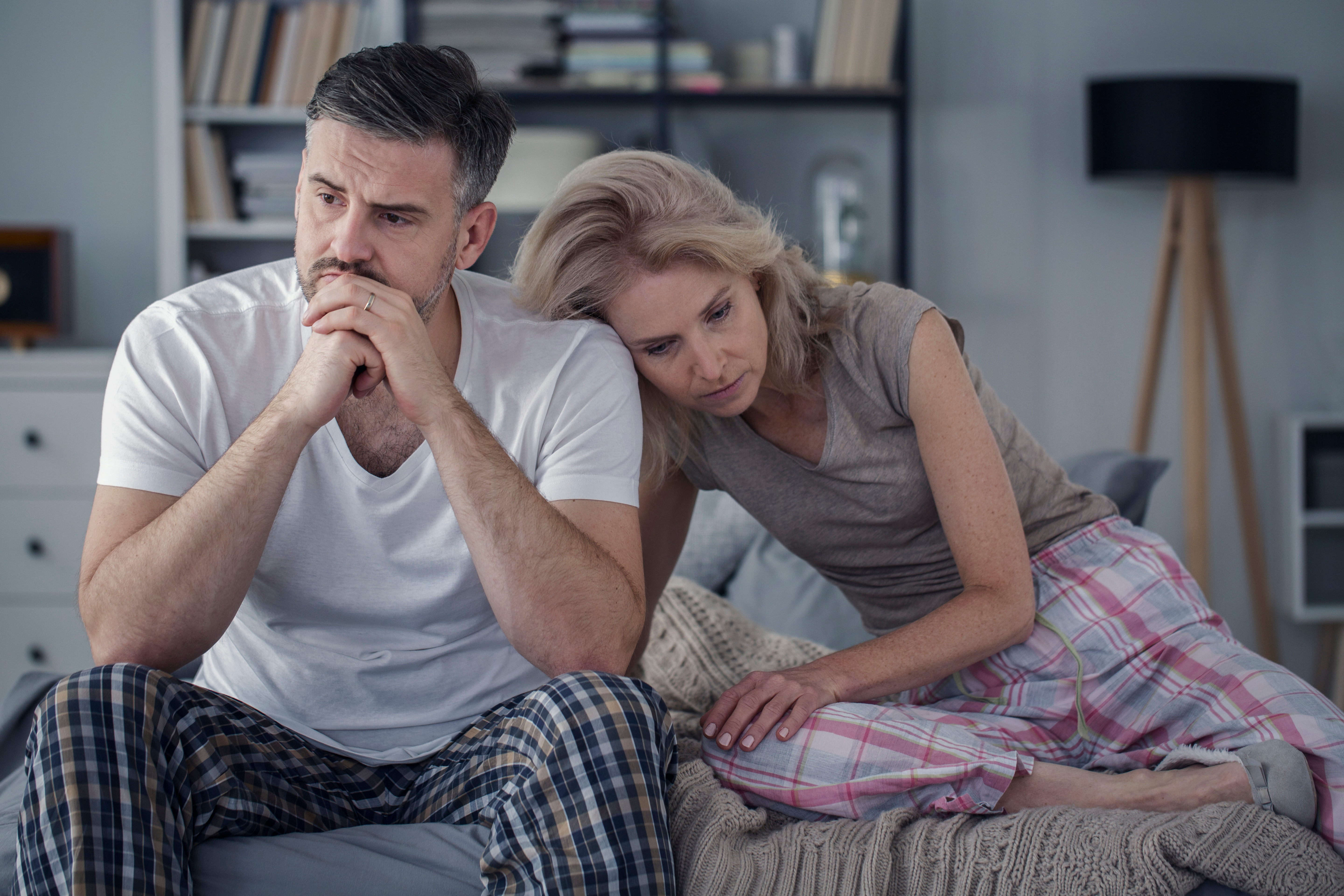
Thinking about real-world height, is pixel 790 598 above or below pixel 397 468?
below

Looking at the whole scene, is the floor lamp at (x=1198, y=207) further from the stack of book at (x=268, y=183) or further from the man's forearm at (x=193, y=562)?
the man's forearm at (x=193, y=562)

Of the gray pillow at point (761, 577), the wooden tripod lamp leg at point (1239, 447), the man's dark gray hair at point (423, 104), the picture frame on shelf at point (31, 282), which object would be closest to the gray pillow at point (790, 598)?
the gray pillow at point (761, 577)

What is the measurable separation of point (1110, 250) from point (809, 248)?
2.97 feet

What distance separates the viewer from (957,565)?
1.32m

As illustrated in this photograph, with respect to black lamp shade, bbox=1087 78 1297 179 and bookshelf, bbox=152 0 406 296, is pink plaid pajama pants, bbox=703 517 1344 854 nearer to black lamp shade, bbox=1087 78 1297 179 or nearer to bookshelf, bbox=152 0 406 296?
black lamp shade, bbox=1087 78 1297 179

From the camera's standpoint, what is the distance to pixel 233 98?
2.79 m

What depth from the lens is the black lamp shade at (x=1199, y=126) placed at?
8.46 feet

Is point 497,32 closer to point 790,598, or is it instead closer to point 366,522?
point 790,598

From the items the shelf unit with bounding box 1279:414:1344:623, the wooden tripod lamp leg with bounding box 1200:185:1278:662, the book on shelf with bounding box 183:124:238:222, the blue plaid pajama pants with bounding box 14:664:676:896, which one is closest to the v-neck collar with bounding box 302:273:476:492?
the blue plaid pajama pants with bounding box 14:664:676:896

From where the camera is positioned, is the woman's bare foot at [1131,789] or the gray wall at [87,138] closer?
the woman's bare foot at [1131,789]

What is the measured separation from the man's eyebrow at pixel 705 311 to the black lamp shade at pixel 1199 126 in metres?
1.82

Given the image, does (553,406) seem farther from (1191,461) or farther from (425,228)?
(1191,461)

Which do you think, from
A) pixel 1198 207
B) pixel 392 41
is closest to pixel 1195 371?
pixel 1198 207

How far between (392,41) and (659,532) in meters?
1.95
